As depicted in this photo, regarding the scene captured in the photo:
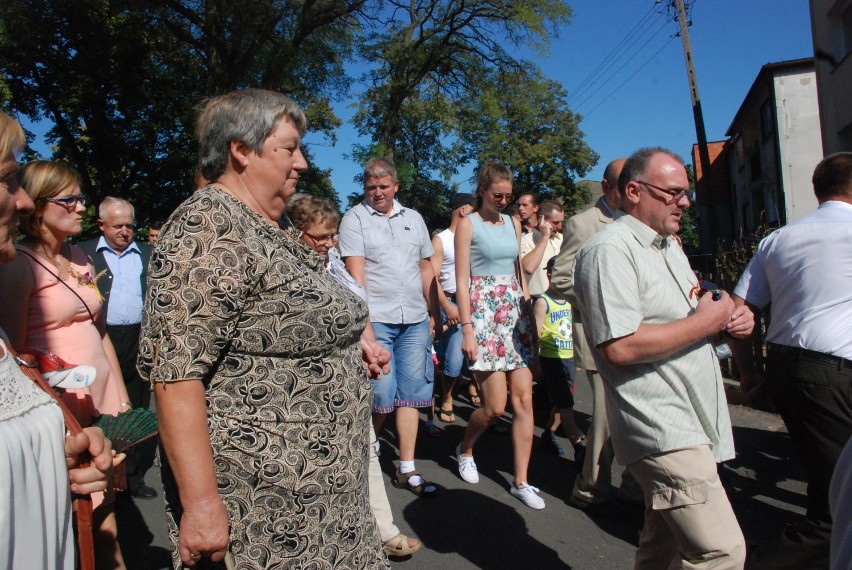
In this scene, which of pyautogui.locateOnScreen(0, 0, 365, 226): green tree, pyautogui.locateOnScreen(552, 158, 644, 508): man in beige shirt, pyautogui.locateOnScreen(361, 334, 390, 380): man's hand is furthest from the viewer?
pyautogui.locateOnScreen(0, 0, 365, 226): green tree

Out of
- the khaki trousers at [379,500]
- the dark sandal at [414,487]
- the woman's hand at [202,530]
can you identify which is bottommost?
the dark sandal at [414,487]

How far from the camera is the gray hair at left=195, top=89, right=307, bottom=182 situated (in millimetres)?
1941

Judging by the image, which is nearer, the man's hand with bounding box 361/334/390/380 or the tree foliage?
the man's hand with bounding box 361/334/390/380

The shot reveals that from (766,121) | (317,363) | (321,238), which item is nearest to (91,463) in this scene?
(317,363)

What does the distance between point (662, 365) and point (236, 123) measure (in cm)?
164

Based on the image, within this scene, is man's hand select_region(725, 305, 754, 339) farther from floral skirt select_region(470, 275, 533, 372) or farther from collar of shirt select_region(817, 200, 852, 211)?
floral skirt select_region(470, 275, 533, 372)

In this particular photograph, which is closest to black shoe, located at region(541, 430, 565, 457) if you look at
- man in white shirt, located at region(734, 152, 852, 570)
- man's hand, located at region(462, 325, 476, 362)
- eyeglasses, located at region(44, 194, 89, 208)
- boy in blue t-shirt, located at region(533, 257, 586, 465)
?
boy in blue t-shirt, located at region(533, 257, 586, 465)

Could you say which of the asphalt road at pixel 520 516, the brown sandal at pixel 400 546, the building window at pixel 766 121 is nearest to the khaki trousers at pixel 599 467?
the asphalt road at pixel 520 516

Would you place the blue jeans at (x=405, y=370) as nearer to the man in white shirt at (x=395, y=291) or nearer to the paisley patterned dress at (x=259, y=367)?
the man in white shirt at (x=395, y=291)

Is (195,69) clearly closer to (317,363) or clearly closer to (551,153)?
(317,363)

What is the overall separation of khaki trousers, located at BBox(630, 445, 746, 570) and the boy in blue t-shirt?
110 inches

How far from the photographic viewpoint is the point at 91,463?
71.4 inches

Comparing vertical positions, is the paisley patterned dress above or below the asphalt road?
above

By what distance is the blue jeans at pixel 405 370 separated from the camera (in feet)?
14.2
